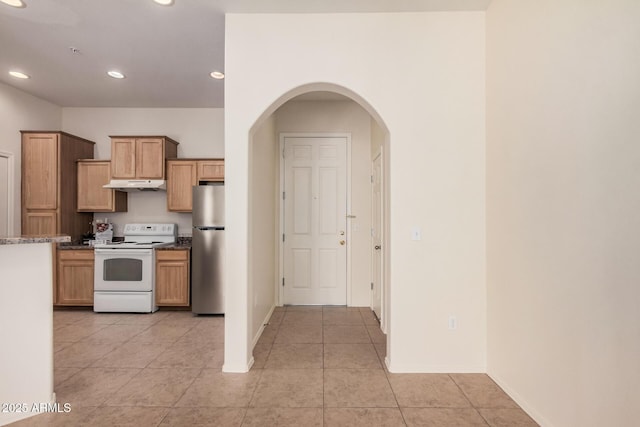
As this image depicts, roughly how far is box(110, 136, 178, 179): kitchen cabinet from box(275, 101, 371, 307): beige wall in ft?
5.89

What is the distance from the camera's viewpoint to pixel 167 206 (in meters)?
4.70

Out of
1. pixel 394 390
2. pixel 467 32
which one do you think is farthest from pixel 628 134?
pixel 394 390

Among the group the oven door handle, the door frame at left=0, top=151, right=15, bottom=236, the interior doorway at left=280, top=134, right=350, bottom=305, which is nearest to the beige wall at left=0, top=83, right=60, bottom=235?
the door frame at left=0, top=151, right=15, bottom=236

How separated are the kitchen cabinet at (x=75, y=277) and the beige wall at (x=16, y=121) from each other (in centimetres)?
76

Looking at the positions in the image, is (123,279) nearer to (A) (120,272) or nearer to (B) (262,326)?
(A) (120,272)

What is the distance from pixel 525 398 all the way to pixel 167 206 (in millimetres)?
4688

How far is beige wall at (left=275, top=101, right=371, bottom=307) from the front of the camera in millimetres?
4566

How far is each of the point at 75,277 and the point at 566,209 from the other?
18.4 feet

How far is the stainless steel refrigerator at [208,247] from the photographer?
430 centimetres

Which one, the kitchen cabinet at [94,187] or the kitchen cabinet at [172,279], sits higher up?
the kitchen cabinet at [94,187]

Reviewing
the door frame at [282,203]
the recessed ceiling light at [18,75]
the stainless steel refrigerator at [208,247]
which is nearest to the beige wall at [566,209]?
the door frame at [282,203]

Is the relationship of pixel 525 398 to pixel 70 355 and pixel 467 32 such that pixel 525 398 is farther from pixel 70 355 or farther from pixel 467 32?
pixel 70 355

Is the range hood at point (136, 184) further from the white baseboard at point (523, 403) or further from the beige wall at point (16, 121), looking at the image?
the white baseboard at point (523, 403)

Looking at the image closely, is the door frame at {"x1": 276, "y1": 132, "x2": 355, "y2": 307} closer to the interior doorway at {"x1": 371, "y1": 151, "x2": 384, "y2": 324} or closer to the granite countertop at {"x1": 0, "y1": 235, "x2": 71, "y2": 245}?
the interior doorway at {"x1": 371, "y1": 151, "x2": 384, "y2": 324}
